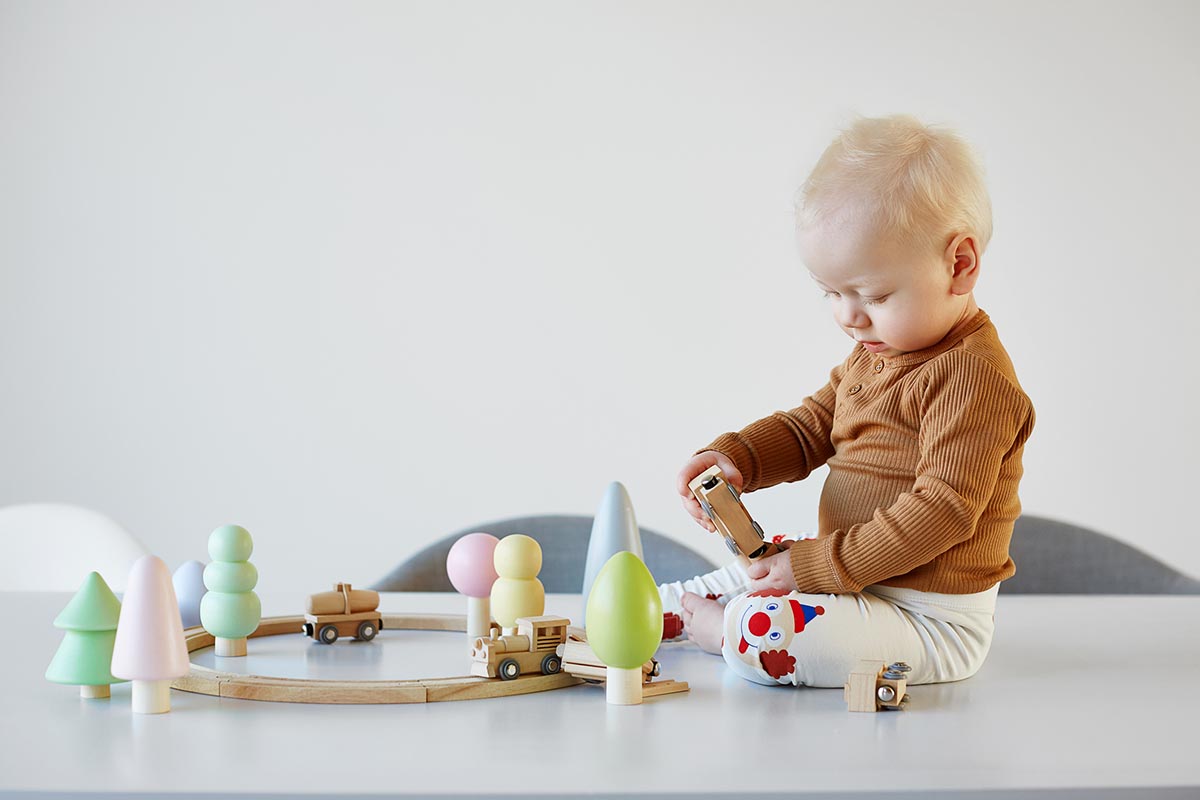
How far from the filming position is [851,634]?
3.09 ft

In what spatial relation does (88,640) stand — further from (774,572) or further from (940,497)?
(940,497)

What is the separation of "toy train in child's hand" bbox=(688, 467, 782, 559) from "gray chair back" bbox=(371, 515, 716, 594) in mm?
766

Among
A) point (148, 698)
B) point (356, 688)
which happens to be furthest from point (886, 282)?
point (148, 698)

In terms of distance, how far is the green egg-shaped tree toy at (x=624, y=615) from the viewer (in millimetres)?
805

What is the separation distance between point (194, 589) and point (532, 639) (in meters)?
0.39

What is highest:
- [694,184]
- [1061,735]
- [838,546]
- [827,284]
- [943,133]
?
[694,184]

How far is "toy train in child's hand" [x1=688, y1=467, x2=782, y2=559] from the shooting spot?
99cm

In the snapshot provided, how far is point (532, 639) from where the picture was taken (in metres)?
0.89

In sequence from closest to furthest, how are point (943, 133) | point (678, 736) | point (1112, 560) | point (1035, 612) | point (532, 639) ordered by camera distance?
point (678, 736) < point (532, 639) < point (943, 133) < point (1035, 612) < point (1112, 560)

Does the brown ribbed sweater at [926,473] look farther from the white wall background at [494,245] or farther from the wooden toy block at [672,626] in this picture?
the white wall background at [494,245]

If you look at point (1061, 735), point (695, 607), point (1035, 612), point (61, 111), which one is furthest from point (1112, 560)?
point (61, 111)

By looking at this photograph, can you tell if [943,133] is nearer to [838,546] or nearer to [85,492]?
[838,546]

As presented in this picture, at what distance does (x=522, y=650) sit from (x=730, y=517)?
0.21 m

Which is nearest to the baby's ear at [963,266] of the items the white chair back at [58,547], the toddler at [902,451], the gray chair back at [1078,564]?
the toddler at [902,451]
